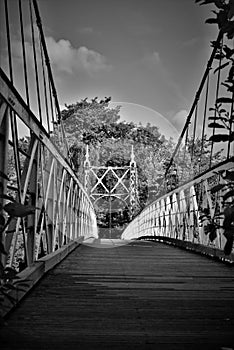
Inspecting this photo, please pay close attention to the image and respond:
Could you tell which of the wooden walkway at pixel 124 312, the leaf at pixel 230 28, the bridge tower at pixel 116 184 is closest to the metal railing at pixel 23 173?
the wooden walkway at pixel 124 312

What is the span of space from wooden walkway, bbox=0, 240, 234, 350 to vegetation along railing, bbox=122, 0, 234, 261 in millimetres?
245

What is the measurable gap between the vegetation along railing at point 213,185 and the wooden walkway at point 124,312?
245mm

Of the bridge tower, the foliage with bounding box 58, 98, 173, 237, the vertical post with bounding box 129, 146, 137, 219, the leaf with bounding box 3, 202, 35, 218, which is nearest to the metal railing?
the leaf with bounding box 3, 202, 35, 218

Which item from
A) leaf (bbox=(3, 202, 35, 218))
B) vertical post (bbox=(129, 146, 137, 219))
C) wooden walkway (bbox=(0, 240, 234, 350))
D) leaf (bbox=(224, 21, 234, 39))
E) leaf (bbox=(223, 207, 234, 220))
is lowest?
wooden walkway (bbox=(0, 240, 234, 350))

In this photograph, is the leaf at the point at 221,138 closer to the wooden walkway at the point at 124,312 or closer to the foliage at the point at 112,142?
the wooden walkway at the point at 124,312

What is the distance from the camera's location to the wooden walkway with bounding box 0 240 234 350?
141cm

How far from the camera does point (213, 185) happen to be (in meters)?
3.80

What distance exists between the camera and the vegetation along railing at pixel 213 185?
1.24m

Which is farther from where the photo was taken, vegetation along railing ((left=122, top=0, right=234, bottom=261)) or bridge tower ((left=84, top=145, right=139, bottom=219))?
bridge tower ((left=84, top=145, right=139, bottom=219))

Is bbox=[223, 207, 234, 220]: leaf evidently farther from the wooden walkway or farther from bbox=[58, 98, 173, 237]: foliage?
bbox=[58, 98, 173, 237]: foliage

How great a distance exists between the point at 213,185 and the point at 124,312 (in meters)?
2.15

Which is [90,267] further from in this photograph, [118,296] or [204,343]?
[204,343]

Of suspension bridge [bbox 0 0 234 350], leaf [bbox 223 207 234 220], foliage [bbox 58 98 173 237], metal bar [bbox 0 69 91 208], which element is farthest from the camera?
foliage [bbox 58 98 173 237]

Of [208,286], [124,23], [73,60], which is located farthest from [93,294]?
[73,60]
